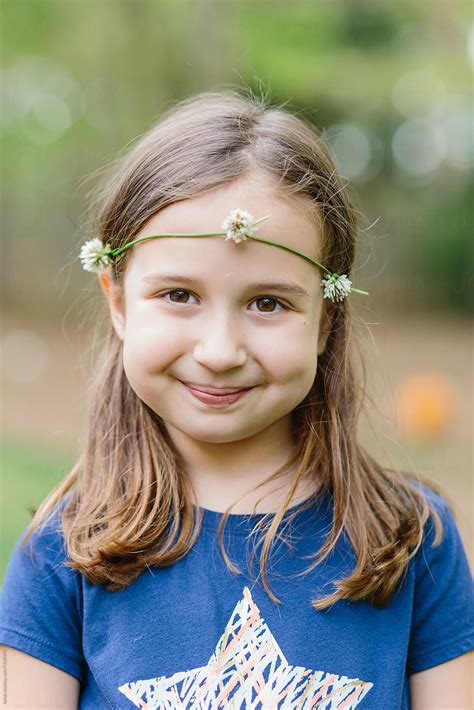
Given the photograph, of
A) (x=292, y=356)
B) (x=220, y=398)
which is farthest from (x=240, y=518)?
(x=292, y=356)

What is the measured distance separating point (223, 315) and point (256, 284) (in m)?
0.11

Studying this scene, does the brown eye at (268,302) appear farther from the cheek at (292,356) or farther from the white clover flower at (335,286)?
the white clover flower at (335,286)

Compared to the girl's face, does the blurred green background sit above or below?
above

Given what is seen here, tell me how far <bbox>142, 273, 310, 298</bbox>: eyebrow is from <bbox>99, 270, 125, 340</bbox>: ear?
0.74 feet

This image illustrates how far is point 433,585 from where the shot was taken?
216cm

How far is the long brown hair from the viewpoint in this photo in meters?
2.04

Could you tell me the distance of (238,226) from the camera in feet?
6.07

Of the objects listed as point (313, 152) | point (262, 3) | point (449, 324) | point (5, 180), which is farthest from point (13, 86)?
point (313, 152)

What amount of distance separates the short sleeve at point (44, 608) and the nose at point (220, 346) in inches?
25.8

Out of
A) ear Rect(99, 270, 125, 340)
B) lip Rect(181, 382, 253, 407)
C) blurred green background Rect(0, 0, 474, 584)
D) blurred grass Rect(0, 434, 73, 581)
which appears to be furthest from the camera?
blurred green background Rect(0, 0, 474, 584)

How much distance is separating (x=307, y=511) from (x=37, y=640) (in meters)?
0.75

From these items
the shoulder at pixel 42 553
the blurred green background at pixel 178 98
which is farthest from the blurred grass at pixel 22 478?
the shoulder at pixel 42 553

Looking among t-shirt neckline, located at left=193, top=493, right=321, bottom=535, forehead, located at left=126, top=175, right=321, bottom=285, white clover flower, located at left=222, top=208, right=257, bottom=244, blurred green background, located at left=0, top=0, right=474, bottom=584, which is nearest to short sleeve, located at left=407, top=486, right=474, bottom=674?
t-shirt neckline, located at left=193, top=493, right=321, bottom=535

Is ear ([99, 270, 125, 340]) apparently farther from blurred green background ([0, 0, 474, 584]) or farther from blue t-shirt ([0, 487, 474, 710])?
blurred green background ([0, 0, 474, 584])
